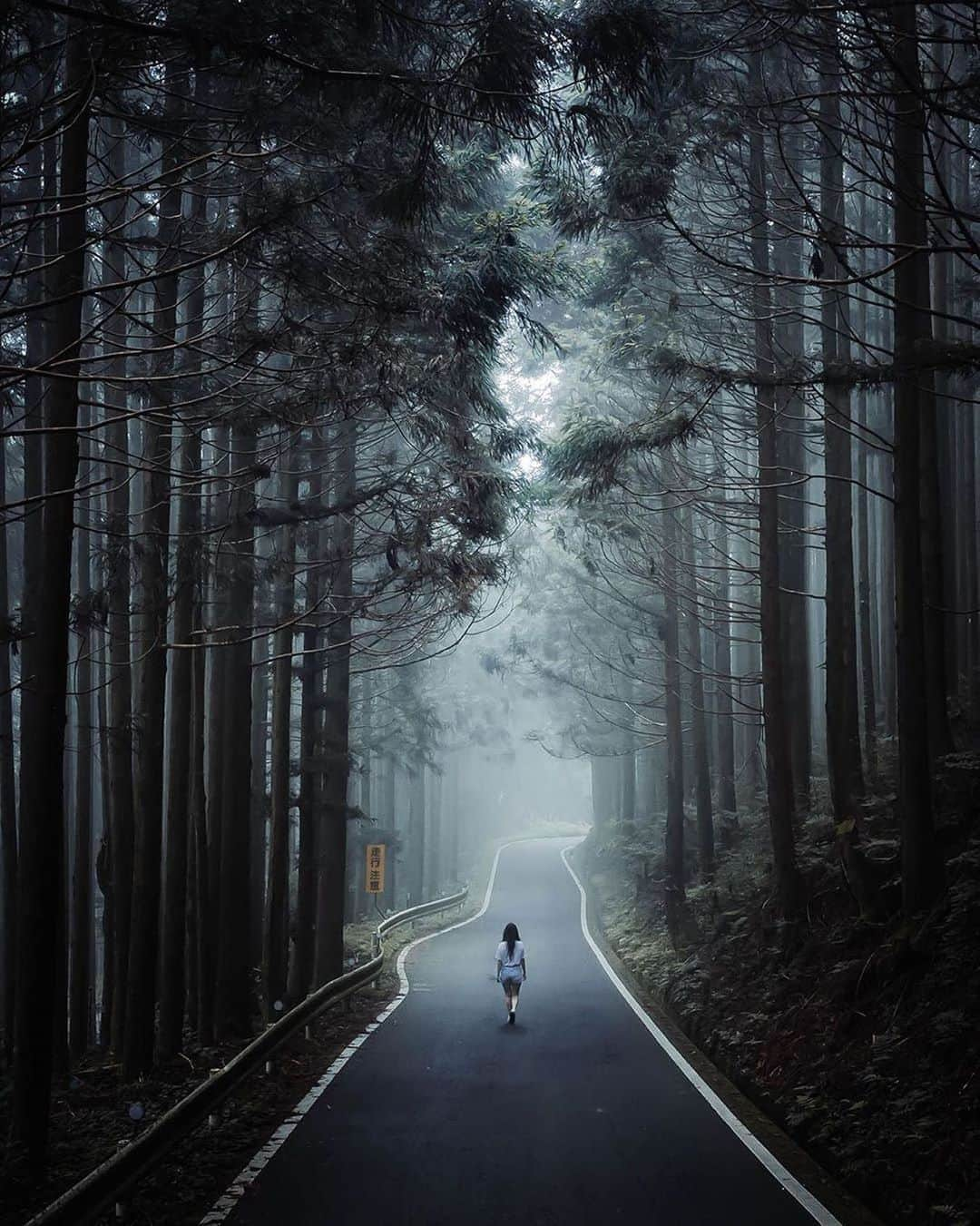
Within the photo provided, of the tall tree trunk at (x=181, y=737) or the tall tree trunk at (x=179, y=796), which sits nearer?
the tall tree trunk at (x=181, y=737)

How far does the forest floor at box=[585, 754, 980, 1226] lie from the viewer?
25.1 feet

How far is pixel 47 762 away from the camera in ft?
29.2

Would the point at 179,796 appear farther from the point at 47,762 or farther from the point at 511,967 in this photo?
the point at 511,967

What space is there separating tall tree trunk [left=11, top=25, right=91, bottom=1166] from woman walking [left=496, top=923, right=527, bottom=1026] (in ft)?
30.3

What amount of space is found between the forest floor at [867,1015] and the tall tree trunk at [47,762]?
20.2 feet

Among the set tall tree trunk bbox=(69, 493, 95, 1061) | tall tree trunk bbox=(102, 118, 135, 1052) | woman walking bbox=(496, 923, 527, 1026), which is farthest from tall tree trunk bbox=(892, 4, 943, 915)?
tall tree trunk bbox=(69, 493, 95, 1061)

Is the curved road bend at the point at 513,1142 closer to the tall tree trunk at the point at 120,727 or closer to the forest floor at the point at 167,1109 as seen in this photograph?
the forest floor at the point at 167,1109

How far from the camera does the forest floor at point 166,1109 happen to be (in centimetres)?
763

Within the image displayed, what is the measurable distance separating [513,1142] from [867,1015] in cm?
365

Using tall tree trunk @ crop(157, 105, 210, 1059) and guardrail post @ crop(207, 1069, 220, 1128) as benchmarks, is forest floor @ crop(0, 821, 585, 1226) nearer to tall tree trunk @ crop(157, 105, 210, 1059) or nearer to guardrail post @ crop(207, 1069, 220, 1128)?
guardrail post @ crop(207, 1069, 220, 1128)

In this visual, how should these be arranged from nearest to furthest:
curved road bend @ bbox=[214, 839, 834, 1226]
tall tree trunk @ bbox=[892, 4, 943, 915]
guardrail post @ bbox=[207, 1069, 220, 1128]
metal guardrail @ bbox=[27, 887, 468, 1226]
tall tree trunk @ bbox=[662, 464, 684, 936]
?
metal guardrail @ bbox=[27, 887, 468, 1226]
curved road bend @ bbox=[214, 839, 834, 1226]
guardrail post @ bbox=[207, 1069, 220, 1128]
tall tree trunk @ bbox=[892, 4, 943, 915]
tall tree trunk @ bbox=[662, 464, 684, 936]

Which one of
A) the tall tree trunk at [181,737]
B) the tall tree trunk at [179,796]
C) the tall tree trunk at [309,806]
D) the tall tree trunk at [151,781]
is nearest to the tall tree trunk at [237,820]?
the tall tree trunk at [181,737]

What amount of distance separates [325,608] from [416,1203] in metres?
11.3

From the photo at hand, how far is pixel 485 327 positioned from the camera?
1198 centimetres
